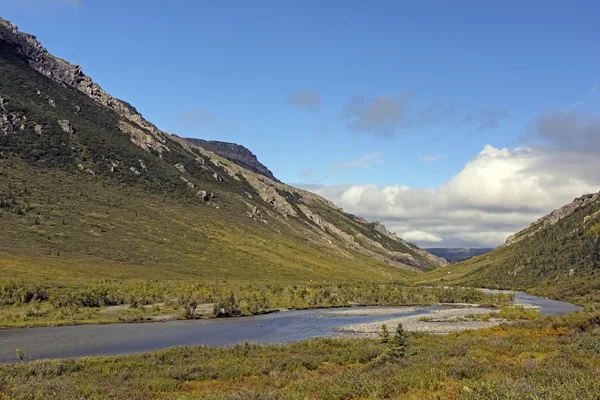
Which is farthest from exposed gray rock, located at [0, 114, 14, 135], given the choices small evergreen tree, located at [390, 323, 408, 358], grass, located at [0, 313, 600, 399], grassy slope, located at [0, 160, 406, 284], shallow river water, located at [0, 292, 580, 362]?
small evergreen tree, located at [390, 323, 408, 358]

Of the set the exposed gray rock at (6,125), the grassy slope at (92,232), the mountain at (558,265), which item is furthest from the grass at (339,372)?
the exposed gray rock at (6,125)

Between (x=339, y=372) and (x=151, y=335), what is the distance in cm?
3575

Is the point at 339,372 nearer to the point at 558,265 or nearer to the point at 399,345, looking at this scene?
the point at 399,345

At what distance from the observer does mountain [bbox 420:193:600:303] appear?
359ft

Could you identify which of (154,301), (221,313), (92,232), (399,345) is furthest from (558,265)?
(92,232)

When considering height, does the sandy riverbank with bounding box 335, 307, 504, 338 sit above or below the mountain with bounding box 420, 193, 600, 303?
below

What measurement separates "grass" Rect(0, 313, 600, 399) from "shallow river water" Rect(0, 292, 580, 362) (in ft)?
34.8

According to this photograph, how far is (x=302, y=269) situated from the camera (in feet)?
578

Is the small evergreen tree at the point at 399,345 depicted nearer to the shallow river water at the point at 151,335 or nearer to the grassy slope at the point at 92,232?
the shallow river water at the point at 151,335

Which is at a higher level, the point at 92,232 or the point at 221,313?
the point at 92,232

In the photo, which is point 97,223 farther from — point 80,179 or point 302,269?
point 302,269

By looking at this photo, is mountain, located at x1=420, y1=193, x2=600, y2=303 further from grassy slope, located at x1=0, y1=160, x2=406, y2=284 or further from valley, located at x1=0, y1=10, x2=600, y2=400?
→ grassy slope, located at x1=0, y1=160, x2=406, y2=284

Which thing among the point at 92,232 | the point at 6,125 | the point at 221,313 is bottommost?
the point at 221,313

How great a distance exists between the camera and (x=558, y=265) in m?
136
